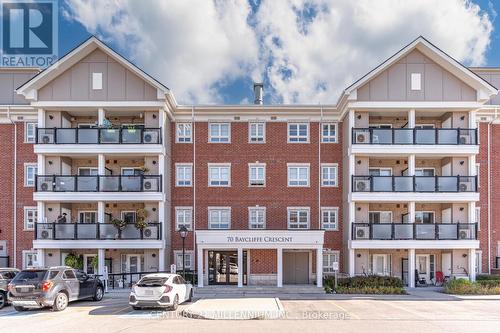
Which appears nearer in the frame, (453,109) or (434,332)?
(434,332)

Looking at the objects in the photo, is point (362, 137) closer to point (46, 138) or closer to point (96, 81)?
point (96, 81)

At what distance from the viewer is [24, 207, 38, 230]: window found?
2770 cm

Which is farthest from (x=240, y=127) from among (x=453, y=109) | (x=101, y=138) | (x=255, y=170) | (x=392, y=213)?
(x=453, y=109)

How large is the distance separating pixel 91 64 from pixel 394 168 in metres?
19.8

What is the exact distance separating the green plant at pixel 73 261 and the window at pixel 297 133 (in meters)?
14.8

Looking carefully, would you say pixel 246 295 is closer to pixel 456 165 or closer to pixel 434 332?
pixel 434 332

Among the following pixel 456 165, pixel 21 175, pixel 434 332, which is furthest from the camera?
pixel 21 175

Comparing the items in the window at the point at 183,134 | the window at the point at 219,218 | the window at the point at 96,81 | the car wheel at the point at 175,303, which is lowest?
the car wheel at the point at 175,303

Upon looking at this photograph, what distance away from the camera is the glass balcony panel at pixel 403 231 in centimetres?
2502

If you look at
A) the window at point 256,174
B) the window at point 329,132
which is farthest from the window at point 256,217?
the window at point 329,132

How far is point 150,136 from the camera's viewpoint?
2559cm

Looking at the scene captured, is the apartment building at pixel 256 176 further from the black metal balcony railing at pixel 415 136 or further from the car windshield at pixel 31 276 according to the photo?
the car windshield at pixel 31 276

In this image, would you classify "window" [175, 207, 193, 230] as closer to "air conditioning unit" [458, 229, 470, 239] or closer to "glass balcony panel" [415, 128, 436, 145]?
"glass balcony panel" [415, 128, 436, 145]

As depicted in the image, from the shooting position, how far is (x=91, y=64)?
2588 centimetres
